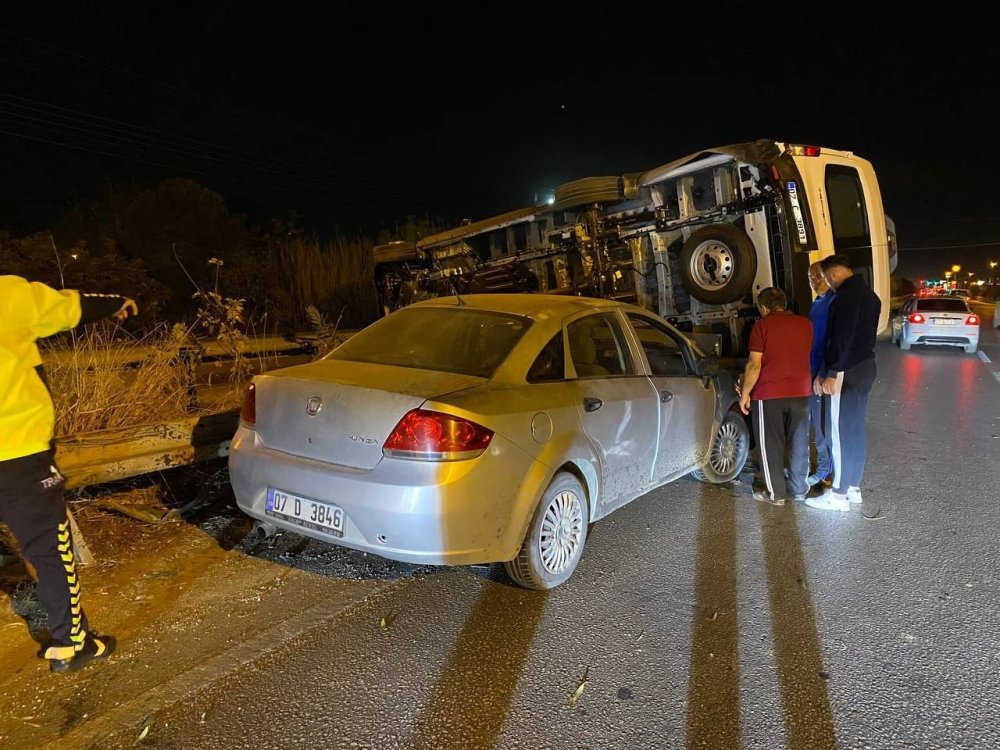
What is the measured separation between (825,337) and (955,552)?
166cm

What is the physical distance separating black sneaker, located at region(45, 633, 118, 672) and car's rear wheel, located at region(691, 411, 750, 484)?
3.95 metres

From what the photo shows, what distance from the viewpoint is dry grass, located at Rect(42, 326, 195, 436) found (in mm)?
4328

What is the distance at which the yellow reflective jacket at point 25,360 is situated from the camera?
256cm

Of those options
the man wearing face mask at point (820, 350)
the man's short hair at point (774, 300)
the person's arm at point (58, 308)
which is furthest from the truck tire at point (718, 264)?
the person's arm at point (58, 308)

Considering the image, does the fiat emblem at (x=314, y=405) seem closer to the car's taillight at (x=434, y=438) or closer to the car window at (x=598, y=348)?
the car's taillight at (x=434, y=438)

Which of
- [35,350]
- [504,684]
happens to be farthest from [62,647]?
[504,684]

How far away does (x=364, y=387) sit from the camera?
317 cm

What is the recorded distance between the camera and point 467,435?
2.98 metres

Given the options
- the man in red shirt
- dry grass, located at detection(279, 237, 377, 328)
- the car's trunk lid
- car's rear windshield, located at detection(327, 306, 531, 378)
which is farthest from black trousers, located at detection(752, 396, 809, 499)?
dry grass, located at detection(279, 237, 377, 328)

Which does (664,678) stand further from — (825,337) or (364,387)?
(825,337)

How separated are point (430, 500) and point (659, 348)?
2.48 meters

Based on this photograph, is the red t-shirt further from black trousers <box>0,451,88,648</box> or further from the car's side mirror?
black trousers <box>0,451,88,648</box>

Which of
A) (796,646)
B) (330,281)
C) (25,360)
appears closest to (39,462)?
(25,360)

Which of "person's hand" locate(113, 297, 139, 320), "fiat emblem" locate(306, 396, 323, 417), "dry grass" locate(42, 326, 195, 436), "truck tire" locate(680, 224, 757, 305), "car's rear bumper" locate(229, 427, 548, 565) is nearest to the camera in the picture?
"car's rear bumper" locate(229, 427, 548, 565)
